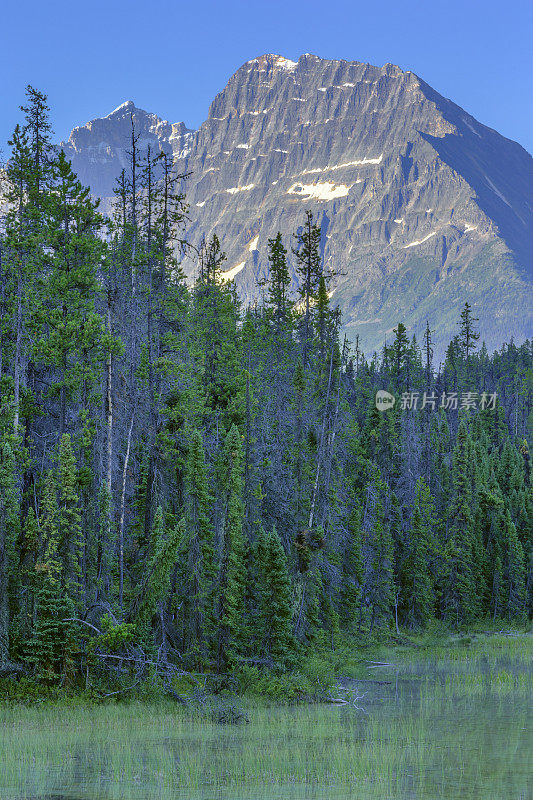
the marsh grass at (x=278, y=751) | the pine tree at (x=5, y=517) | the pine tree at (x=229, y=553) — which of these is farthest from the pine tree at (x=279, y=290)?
the pine tree at (x=5, y=517)

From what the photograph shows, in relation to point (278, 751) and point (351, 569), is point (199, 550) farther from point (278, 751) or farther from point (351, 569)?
point (351, 569)

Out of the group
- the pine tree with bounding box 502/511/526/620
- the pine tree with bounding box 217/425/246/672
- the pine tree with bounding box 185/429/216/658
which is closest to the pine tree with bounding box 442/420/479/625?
the pine tree with bounding box 502/511/526/620

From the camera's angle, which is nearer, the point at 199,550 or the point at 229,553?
the point at 229,553

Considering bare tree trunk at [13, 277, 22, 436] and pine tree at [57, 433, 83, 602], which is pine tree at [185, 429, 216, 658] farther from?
bare tree trunk at [13, 277, 22, 436]

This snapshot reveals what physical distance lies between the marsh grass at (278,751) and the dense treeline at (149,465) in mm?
3453

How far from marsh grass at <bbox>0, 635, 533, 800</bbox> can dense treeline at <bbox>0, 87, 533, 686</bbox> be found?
3453mm

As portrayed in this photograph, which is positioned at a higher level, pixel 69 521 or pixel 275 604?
pixel 69 521

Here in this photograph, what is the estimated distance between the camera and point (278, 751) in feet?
73.0

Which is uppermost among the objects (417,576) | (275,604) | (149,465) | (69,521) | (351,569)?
(149,465)

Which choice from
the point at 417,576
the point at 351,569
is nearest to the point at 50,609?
the point at 351,569

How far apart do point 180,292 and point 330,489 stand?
13.7 meters

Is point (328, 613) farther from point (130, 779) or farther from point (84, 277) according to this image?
point (130, 779)

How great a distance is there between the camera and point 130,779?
19.3m

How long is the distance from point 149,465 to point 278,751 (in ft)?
48.7
